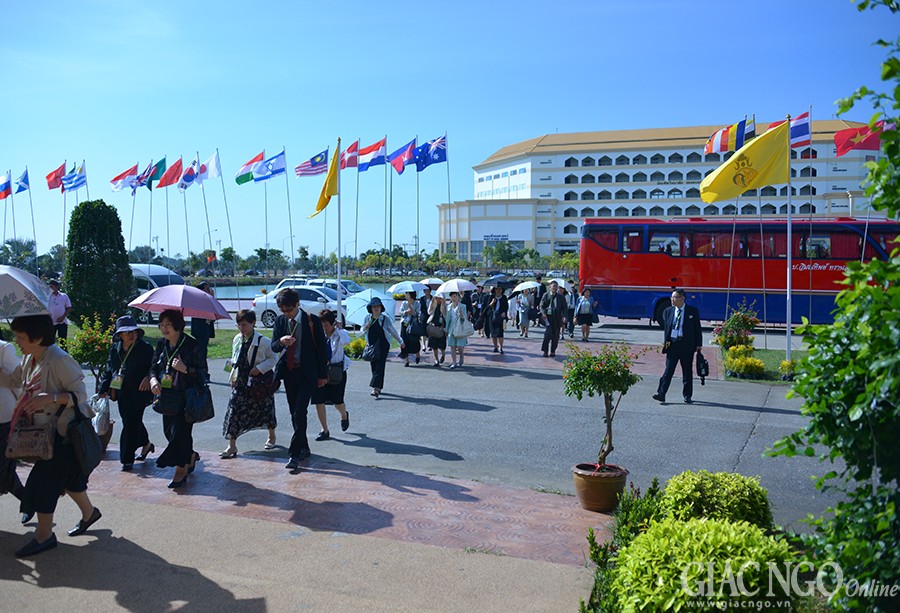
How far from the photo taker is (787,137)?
14898 millimetres

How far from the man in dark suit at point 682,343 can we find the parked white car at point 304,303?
585 inches

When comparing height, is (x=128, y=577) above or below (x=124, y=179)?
below

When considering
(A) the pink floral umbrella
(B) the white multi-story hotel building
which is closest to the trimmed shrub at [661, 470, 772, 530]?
(A) the pink floral umbrella

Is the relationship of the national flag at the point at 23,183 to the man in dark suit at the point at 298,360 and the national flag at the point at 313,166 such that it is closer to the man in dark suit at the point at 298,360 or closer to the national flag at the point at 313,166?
the national flag at the point at 313,166

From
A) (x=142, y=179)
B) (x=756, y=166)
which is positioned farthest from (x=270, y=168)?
(x=756, y=166)

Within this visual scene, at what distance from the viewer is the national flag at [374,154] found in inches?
950

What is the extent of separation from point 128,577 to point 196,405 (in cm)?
242

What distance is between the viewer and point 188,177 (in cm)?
2919

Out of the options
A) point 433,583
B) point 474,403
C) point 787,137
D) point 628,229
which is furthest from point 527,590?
point 628,229

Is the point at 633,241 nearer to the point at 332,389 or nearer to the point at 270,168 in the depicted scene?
the point at 270,168

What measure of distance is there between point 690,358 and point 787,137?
6.04 metres

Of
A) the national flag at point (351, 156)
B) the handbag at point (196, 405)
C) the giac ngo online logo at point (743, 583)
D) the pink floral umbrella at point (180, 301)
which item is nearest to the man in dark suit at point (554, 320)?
the national flag at point (351, 156)

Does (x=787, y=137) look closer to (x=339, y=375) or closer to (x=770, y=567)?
(x=339, y=375)

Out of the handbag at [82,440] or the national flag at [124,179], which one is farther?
the national flag at [124,179]
